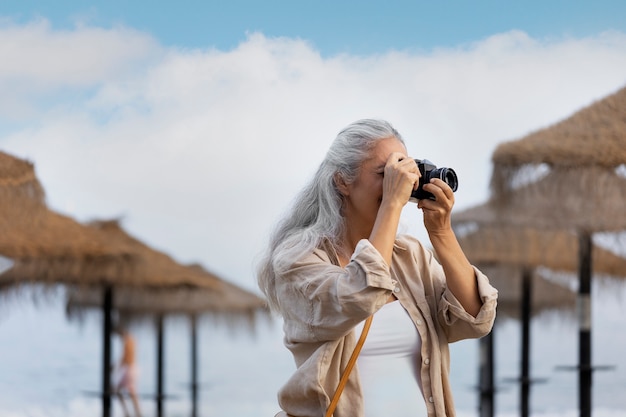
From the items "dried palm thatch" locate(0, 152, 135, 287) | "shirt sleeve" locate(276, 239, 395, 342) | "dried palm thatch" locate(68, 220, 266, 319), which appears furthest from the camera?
"dried palm thatch" locate(68, 220, 266, 319)

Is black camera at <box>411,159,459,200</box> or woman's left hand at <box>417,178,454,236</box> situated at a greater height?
black camera at <box>411,159,459,200</box>

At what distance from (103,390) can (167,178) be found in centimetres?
364

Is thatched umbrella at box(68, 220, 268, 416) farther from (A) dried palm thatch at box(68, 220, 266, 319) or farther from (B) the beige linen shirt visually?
(B) the beige linen shirt

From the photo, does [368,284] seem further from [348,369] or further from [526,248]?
[526,248]

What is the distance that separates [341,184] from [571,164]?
3.24 m

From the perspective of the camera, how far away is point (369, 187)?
58.2 inches

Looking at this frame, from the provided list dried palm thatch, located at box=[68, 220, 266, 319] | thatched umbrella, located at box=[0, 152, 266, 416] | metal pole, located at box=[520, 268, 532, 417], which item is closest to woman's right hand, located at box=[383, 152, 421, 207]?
thatched umbrella, located at box=[0, 152, 266, 416]

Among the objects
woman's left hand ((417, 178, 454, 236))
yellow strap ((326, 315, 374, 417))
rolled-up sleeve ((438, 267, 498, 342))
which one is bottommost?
yellow strap ((326, 315, 374, 417))

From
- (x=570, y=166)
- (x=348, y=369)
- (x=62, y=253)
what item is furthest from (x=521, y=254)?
(x=348, y=369)

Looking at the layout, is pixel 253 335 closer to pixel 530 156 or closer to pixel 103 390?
pixel 103 390

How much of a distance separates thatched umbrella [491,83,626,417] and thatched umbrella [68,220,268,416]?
4460 mm

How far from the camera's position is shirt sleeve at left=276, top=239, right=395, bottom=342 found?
132 centimetres

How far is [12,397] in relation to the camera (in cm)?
1149

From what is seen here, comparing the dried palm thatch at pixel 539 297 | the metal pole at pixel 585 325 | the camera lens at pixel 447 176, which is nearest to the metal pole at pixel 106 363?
the metal pole at pixel 585 325
